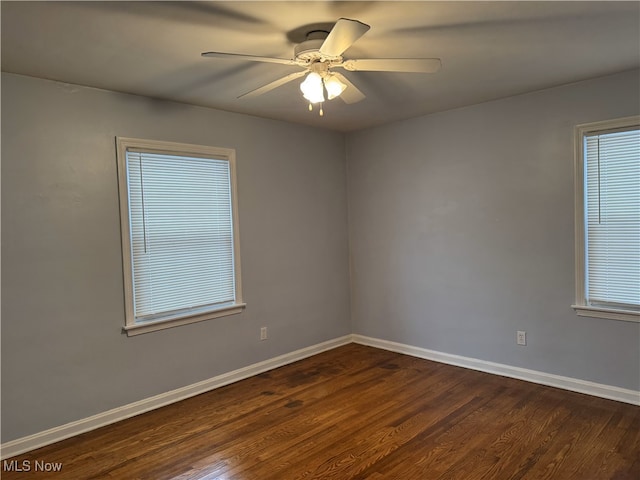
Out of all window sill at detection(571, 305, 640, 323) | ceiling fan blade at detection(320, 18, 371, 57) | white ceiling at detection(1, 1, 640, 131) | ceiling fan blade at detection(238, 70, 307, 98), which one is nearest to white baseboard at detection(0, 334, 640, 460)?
window sill at detection(571, 305, 640, 323)

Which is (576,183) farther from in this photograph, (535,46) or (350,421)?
(350,421)

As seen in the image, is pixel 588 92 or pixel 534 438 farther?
pixel 588 92

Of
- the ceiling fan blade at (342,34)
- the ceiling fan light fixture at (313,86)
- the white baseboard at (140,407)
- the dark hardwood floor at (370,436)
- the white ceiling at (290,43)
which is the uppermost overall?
the white ceiling at (290,43)

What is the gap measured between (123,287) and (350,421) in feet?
6.28

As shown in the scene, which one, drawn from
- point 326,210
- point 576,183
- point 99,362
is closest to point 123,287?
point 99,362

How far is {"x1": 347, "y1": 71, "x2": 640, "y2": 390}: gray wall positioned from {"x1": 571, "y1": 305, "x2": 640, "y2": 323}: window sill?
0.05m

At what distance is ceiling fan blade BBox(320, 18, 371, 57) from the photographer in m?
1.71

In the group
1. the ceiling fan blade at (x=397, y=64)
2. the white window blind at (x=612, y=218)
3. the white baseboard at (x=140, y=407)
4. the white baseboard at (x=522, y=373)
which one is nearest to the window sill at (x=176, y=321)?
the white baseboard at (x=140, y=407)

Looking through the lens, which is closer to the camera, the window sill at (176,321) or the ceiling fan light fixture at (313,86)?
the ceiling fan light fixture at (313,86)

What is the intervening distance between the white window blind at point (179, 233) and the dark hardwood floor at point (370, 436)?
832 millimetres

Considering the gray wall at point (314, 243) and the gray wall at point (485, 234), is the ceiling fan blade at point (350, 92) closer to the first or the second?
the gray wall at point (314, 243)

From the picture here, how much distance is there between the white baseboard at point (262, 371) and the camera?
281 cm

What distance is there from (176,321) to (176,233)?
71 cm

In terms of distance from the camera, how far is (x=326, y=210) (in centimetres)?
469
